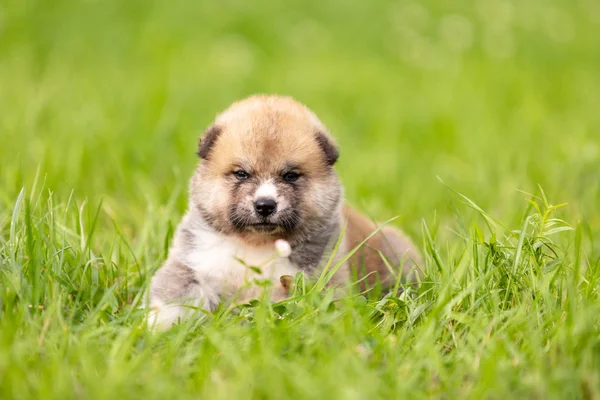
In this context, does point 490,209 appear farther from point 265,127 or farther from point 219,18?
point 219,18

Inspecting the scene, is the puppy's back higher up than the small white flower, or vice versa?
the small white flower

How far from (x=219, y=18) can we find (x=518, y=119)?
4.66 metres

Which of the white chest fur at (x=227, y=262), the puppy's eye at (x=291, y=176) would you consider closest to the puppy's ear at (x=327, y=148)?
the puppy's eye at (x=291, y=176)

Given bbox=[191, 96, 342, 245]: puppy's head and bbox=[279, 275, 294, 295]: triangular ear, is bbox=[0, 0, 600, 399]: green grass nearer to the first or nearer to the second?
bbox=[279, 275, 294, 295]: triangular ear

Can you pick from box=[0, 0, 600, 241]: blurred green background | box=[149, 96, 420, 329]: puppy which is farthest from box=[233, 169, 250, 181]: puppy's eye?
box=[0, 0, 600, 241]: blurred green background

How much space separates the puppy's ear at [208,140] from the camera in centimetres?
429

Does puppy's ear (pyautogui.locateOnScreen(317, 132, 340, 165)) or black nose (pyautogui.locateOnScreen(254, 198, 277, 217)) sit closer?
black nose (pyautogui.locateOnScreen(254, 198, 277, 217))

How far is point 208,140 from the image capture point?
429cm

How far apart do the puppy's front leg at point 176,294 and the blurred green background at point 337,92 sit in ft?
3.07

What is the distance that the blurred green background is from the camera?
6.51 meters

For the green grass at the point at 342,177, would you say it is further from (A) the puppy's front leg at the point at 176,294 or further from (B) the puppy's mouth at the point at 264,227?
(B) the puppy's mouth at the point at 264,227

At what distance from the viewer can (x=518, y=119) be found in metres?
8.94

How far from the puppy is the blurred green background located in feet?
3.13

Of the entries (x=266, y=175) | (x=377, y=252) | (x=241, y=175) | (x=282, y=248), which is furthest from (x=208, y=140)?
(x=377, y=252)
